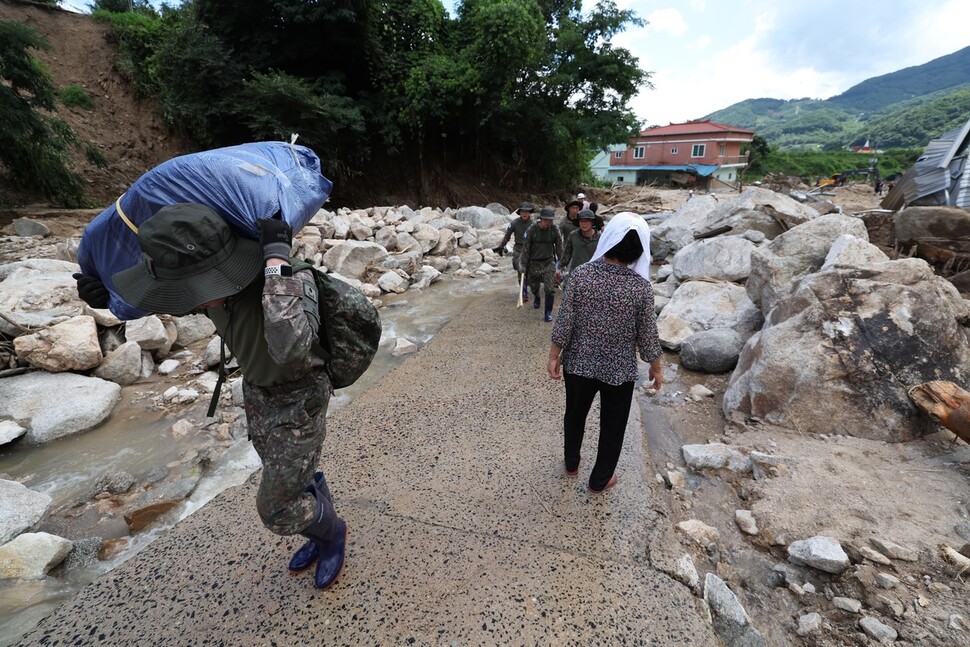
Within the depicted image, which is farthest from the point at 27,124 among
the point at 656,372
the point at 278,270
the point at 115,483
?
the point at 656,372

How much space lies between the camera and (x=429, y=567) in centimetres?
218

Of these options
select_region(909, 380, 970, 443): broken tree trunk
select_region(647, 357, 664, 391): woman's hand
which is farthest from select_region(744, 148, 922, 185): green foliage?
select_region(647, 357, 664, 391): woman's hand

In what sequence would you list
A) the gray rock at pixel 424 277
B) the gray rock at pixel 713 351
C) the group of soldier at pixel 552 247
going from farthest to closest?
the gray rock at pixel 424 277, the group of soldier at pixel 552 247, the gray rock at pixel 713 351

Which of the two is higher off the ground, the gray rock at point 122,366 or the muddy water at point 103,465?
the gray rock at point 122,366

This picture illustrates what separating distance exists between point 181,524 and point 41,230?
980 centimetres

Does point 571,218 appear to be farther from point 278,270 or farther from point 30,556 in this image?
point 30,556

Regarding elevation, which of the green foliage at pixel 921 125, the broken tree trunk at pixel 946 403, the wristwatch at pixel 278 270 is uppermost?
the green foliage at pixel 921 125

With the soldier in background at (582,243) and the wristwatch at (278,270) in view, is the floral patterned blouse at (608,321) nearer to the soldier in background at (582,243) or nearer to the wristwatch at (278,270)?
the wristwatch at (278,270)

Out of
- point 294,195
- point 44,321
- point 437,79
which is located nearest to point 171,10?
point 437,79

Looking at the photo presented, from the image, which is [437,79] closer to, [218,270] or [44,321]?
[44,321]

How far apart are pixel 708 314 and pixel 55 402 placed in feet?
22.0

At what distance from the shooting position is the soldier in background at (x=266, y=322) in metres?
1.37

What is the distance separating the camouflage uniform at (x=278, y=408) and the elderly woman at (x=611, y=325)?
1260mm

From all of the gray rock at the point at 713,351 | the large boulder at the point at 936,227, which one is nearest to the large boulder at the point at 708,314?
the gray rock at the point at 713,351
